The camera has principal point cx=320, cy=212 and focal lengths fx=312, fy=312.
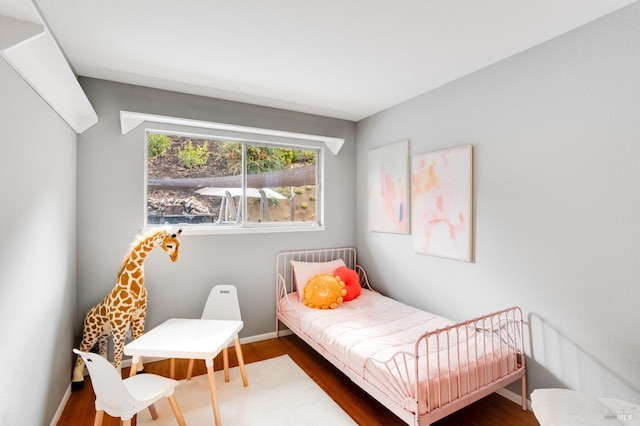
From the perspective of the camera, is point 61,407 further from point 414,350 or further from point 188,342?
point 414,350

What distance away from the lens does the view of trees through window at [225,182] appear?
291 centimetres

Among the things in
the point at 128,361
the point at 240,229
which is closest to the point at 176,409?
the point at 128,361

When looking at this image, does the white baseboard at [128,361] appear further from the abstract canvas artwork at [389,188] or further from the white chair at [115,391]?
the abstract canvas artwork at [389,188]

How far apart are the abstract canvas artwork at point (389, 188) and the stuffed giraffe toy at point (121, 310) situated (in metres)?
2.16

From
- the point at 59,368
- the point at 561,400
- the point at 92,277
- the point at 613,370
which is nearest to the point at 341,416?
the point at 561,400

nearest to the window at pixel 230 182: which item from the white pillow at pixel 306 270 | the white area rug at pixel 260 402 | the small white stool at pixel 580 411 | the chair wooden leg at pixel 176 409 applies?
the white pillow at pixel 306 270

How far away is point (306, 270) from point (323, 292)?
396mm

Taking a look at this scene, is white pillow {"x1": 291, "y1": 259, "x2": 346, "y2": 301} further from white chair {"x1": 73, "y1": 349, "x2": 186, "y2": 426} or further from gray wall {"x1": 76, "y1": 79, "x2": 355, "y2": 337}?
white chair {"x1": 73, "y1": 349, "x2": 186, "y2": 426}

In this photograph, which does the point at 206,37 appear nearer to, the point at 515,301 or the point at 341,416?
the point at 341,416

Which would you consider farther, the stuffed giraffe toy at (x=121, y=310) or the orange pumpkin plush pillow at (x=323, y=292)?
the orange pumpkin plush pillow at (x=323, y=292)

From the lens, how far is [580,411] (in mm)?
1355

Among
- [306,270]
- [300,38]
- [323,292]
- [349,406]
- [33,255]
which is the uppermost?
[300,38]

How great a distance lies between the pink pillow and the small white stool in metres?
1.79

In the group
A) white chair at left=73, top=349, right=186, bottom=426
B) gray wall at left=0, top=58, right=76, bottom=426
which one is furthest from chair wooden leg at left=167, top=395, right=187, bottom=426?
gray wall at left=0, top=58, right=76, bottom=426
